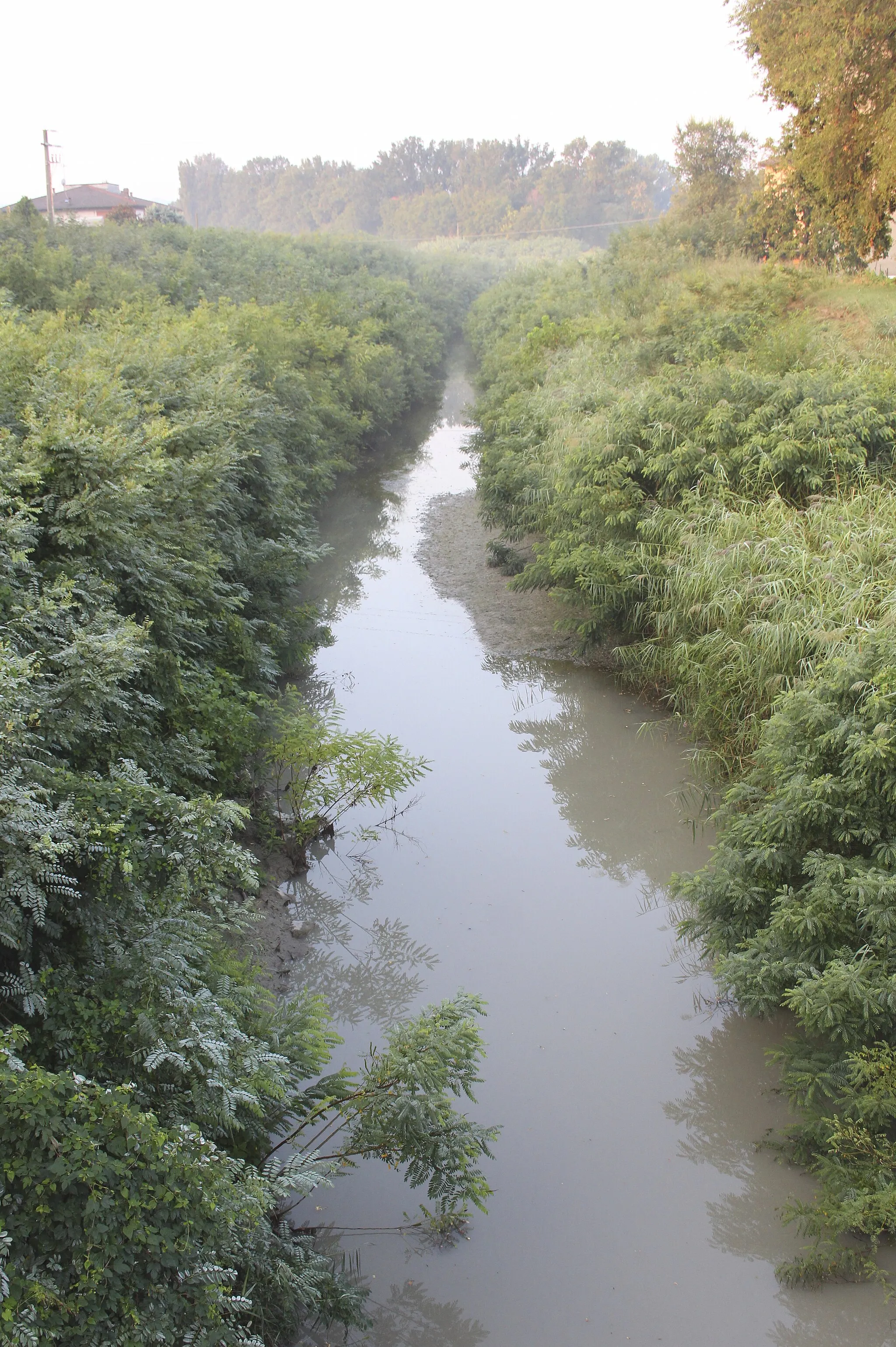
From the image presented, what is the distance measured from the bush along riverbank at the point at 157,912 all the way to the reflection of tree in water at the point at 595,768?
1441 millimetres

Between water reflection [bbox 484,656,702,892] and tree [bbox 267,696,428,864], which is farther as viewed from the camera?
water reflection [bbox 484,656,702,892]

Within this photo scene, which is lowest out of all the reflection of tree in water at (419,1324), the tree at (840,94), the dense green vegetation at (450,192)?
the reflection of tree in water at (419,1324)

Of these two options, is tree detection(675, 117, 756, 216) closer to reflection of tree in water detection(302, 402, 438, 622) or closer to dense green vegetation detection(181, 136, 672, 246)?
reflection of tree in water detection(302, 402, 438, 622)

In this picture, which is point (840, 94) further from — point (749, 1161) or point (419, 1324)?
point (419, 1324)

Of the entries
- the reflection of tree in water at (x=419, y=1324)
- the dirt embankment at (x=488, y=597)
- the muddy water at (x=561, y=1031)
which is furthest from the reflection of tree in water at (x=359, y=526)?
the reflection of tree in water at (x=419, y=1324)

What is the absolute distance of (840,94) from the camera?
47.2ft

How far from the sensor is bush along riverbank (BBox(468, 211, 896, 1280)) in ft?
12.8

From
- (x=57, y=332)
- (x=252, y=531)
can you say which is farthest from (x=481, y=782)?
(x=57, y=332)

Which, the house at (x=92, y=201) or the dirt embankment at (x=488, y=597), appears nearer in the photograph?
the dirt embankment at (x=488, y=597)

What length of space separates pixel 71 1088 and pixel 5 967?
69cm

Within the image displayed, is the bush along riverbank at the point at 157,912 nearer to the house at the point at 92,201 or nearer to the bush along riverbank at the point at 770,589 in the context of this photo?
the bush along riverbank at the point at 770,589

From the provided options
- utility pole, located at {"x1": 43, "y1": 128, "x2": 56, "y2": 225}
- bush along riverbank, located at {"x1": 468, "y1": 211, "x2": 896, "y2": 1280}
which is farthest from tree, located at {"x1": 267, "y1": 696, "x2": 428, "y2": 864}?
utility pole, located at {"x1": 43, "y1": 128, "x2": 56, "y2": 225}

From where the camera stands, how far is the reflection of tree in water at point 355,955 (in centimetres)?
525

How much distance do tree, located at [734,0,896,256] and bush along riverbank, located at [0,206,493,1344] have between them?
11.9 meters
